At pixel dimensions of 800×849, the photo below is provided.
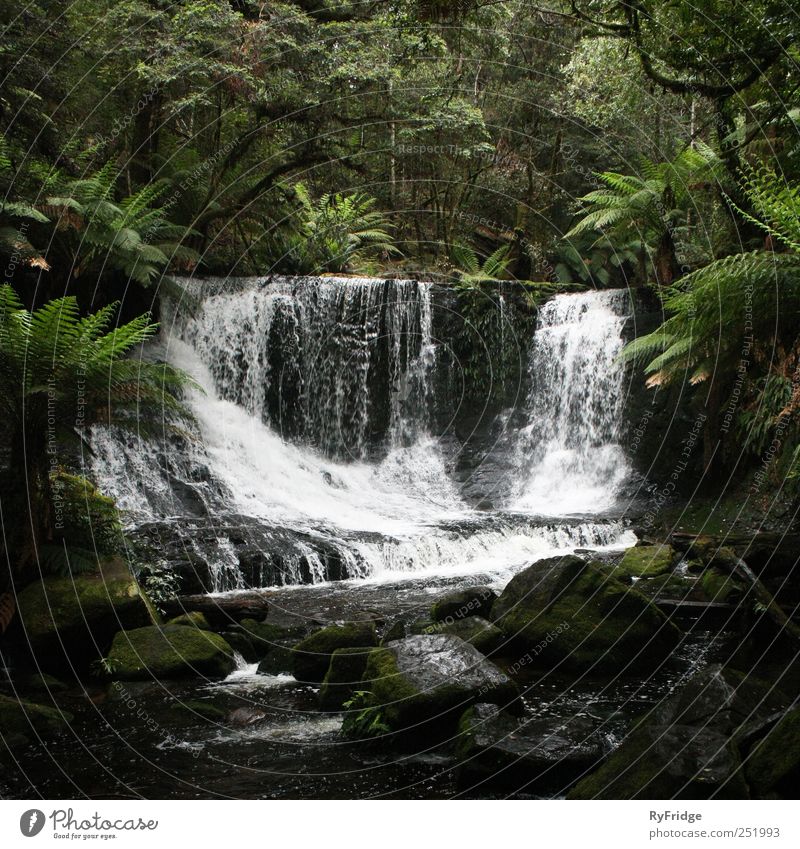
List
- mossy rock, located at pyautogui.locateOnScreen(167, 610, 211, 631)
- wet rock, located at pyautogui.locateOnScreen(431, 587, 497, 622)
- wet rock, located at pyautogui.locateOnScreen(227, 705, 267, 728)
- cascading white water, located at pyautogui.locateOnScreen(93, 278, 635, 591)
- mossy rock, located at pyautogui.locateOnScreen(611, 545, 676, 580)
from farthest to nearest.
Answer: cascading white water, located at pyautogui.locateOnScreen(93, 278, 635, 591)
mossy rock, located at pyautogui.locateOnScreen(611, 545, 676, 580)
wet rock, located at pyautogui.locateOnScreen(431, 587, 497, 622)
mossy rock, located at pyautogui.locateOnScreen(167, 610, 211, 631)
wet rock, located at pyautogui.locateOnScreen(227, 705, 267, 728)

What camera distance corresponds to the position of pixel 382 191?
17.2 metres

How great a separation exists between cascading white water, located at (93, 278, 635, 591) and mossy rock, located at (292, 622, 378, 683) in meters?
2.70

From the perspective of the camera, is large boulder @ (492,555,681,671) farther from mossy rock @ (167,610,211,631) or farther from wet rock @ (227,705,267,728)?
mossy rock @ (167,610,211,631)

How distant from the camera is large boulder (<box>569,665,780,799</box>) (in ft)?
8.96

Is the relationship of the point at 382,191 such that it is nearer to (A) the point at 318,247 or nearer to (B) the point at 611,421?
(A) the point at 318,247

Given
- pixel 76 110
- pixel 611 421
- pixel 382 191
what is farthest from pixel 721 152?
pixel 382 191

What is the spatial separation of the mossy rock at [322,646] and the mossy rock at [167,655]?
551mm

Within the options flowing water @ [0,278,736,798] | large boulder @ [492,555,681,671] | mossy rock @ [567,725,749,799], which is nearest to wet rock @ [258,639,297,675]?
flowing water @ [0,278,736,798]

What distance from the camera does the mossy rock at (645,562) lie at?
7098 millimetres

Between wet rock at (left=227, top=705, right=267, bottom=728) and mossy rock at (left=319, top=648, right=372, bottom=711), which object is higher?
mossy rock at (left=319, top=648, right=372, bottom=711)

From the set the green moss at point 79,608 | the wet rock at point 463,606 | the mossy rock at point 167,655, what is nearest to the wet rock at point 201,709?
the mossy rock at point 167,655

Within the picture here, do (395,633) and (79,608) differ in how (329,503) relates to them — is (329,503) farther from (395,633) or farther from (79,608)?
(79,608)

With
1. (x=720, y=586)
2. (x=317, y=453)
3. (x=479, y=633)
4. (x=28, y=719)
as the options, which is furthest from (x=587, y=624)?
(x=317, y=453)

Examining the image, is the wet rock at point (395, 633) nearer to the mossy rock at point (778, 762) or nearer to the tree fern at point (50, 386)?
the tree fern at point (50, 386)
